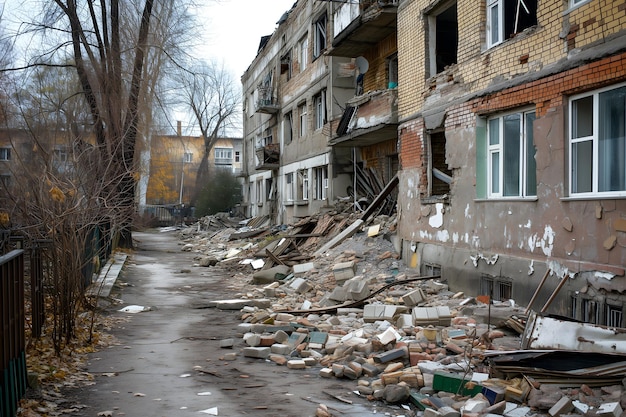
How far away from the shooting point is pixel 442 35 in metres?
15.2

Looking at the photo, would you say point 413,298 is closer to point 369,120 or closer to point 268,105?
point 369,120

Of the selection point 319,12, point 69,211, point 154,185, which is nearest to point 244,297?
point 69,211

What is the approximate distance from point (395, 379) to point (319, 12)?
A: 762 inches

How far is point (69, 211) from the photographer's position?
7.30 meters

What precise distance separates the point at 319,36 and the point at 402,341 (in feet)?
60.0

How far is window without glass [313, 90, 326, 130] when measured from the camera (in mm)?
23094

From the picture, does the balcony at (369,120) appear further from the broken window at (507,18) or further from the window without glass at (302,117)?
the window without glass at (302,117)

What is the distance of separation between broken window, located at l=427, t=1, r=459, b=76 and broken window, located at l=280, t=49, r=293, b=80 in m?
13.6

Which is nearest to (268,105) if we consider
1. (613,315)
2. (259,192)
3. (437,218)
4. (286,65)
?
(286,65)

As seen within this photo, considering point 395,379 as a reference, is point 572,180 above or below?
above

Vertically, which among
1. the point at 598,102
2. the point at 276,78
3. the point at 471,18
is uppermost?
the point at 276,78

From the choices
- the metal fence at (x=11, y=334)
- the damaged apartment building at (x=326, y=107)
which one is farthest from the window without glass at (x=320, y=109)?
the metal fence at (x=11, y=334)

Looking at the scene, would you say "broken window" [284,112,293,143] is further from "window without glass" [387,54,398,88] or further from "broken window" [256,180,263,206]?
"window without glass" [387,54,398,88]

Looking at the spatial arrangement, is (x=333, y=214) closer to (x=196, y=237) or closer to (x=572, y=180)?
(x=572, y=180)
